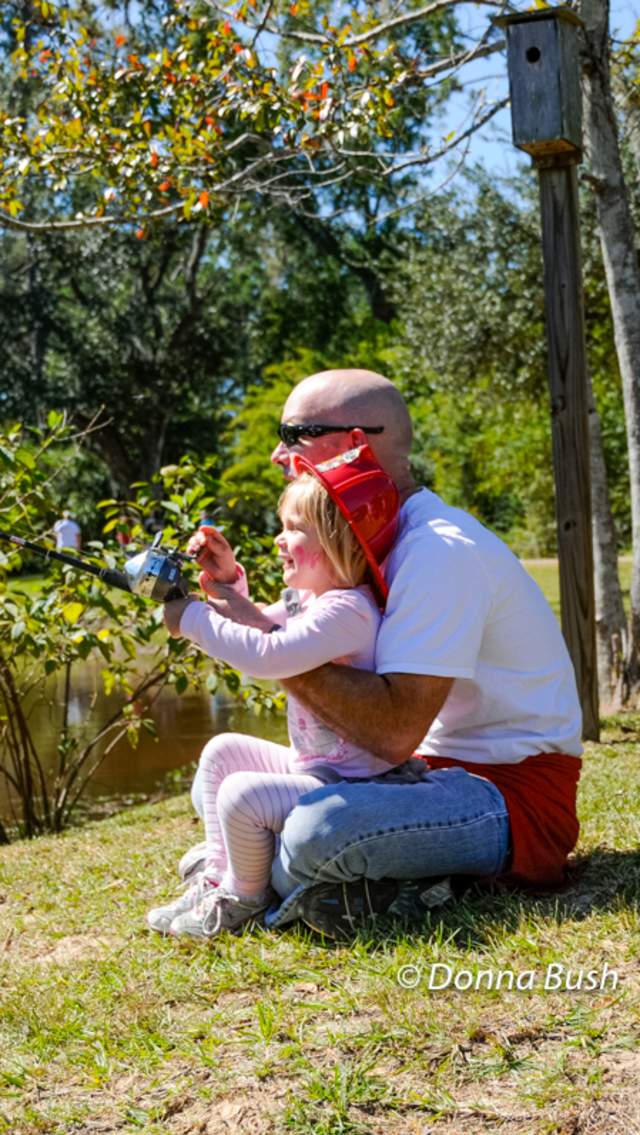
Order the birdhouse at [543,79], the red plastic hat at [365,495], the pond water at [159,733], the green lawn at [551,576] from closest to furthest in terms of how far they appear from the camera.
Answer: the red plastic hat at [365,495] < the birdhouse at [543,79] < the pond water at [159,733] < the green lawn at [551,576]

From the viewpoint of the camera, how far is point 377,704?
2922mm

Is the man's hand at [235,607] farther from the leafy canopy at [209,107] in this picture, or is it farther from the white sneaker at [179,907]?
the leafy canopy at [209,107]

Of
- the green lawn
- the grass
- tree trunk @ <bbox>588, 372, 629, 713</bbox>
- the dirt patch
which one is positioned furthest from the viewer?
the green lawn

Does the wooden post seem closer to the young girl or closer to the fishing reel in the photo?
the young girl

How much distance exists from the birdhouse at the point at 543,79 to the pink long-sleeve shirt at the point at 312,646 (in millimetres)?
3194

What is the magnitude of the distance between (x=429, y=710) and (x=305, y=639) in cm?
33

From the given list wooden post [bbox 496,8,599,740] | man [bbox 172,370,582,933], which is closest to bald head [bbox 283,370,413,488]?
man [bbox 172,370,582,933]

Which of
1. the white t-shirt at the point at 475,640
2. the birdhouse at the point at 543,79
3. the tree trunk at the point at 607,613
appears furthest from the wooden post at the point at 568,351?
the white t-shirt at the point at 475,640

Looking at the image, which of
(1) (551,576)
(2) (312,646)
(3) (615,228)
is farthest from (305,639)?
(1) (551,576)

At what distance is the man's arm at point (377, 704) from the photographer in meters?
2.92

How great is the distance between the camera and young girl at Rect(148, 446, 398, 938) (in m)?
3.00

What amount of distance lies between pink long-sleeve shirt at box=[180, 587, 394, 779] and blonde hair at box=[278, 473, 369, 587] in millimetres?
54

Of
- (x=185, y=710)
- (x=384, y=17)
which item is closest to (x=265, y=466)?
(x=185, y=710)

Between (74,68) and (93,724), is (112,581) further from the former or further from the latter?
(93,724)
